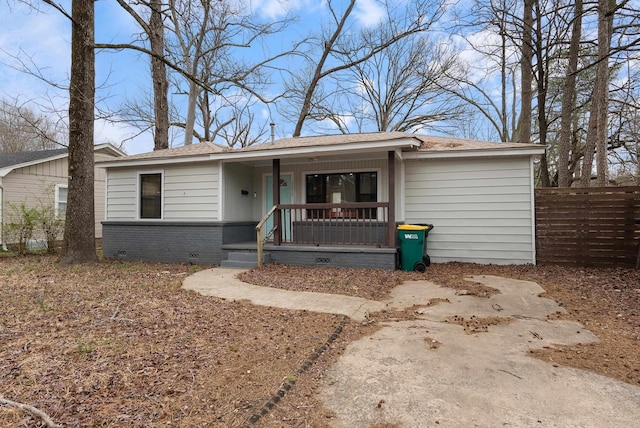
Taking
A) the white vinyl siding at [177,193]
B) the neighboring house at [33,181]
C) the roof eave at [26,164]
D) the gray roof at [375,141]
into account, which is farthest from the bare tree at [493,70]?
the roof eave at [26,164]

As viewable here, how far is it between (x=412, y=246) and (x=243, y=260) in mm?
3797

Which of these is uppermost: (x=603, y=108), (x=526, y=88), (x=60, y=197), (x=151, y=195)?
(x=526, y=88)

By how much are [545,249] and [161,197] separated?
30.1 ft

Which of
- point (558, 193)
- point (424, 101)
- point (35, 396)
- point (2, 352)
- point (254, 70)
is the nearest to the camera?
point (35, 396)

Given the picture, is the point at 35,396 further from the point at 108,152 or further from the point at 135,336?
the point at 108,152

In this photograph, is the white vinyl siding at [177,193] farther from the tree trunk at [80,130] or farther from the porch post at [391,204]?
the porch post at [391,204]

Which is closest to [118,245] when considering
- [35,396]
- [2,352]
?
[2,352]

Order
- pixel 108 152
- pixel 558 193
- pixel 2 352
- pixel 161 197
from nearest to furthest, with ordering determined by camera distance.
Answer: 1. pixel 2 352
2. pixel 558 193
3. pixel 161 197
4. pixel 108 152

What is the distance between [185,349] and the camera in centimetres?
306

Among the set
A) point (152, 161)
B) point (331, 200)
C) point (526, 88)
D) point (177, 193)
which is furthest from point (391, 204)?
point (526, 88)

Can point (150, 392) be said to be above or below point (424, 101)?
below

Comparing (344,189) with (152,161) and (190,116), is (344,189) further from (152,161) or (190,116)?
(190,116)

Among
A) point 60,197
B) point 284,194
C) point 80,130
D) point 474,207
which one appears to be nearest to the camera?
point 80,130

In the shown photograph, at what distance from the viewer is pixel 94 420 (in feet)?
6.56
